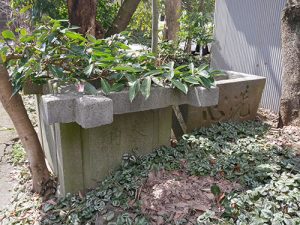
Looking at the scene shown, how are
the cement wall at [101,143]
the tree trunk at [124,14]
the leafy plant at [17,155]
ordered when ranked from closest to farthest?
1. the cement wall at [101,143]
2. the leafy plant at [17,155]
3. the tree trunk at [124,14]

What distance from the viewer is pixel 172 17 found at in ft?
30.2

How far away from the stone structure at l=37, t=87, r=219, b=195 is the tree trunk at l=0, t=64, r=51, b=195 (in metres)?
0.24

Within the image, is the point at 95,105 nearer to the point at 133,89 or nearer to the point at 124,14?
the point at 133,89

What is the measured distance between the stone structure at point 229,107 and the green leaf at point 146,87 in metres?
0.95

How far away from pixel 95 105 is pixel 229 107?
2033 millimetres

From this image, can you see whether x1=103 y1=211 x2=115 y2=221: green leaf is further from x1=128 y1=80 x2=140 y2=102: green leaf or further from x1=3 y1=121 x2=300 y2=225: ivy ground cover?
x1=128 y1=80 x2=140 y2=102: green leaf

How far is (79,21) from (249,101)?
241 centimetres

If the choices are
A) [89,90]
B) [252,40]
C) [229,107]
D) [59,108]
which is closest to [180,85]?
[89,90]

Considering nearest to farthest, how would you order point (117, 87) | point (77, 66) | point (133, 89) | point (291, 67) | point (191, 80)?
point (133, 89) → point (117, 87) → point (191, 80) → point (77, 66) → point (291, 67)

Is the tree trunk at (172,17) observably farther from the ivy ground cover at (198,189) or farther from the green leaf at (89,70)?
the green leaf at (89,70)

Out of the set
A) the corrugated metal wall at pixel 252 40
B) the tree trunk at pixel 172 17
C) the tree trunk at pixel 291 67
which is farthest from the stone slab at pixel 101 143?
the tree trunk at pixel 172 17

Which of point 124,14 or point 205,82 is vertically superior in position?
point 124,14

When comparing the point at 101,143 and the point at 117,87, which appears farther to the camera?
the point at 101,143

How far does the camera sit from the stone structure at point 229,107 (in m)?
3.54
